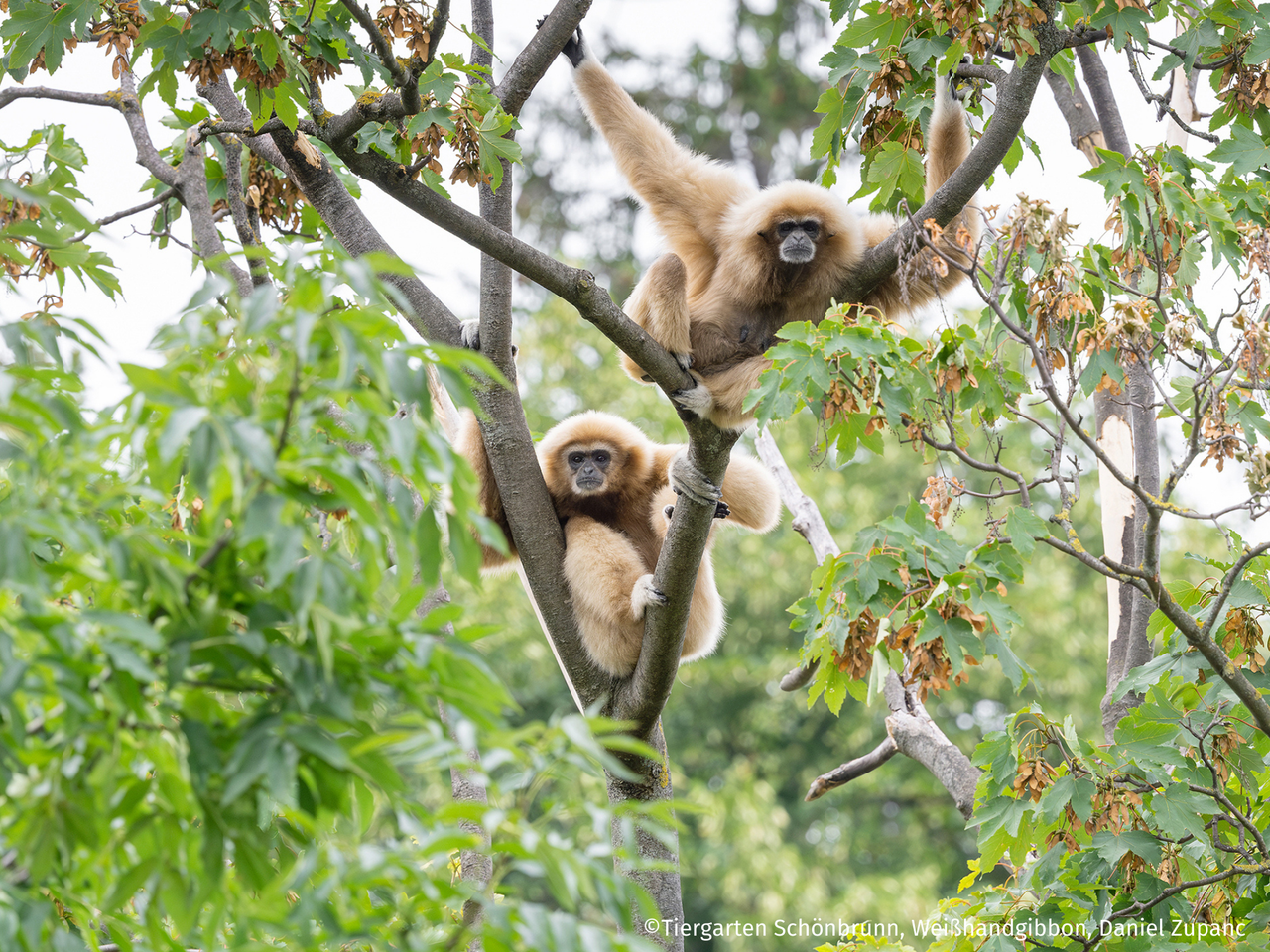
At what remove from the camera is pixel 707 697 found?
1434cm

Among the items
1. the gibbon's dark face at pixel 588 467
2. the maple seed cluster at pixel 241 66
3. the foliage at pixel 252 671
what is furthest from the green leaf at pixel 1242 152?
the foliage at pixel 252 671

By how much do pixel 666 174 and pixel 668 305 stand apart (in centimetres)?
89

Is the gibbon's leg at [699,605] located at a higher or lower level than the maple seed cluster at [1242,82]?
lower

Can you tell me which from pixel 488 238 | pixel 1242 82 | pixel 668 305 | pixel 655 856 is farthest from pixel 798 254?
pixel 655 856

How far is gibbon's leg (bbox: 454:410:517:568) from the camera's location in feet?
15.6

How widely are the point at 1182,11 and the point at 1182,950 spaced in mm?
3054

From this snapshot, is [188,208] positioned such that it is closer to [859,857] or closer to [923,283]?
[923,283]

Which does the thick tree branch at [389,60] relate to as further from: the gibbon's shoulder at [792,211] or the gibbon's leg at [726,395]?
the gibbon's shoulder at [792,211]

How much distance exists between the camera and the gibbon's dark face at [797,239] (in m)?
4.76

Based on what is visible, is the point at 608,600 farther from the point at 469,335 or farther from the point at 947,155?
the point at 947,155

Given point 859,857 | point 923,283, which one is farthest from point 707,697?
point 923,283

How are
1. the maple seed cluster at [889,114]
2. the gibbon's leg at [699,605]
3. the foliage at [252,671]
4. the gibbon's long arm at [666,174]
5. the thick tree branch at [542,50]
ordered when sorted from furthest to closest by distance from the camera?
the gibbon's leg at [699,605] < the gibbon's long arm at [666,174] < the thick tree branch at [542,50] < the maple seed cluster at [889,114] < the foliage at [252,671]

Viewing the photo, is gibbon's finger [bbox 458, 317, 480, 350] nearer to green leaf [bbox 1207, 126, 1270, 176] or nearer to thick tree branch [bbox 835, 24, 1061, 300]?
thick tree branch [bbox 835, 24, 1061, 300]

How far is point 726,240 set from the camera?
5.02m
